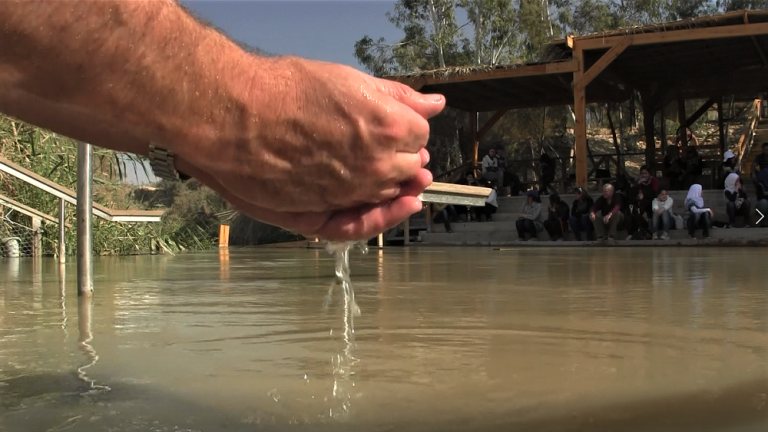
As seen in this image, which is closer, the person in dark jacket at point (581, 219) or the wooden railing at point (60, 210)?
the wooden railing at point (60, 210)

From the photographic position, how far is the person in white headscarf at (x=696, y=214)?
1093cm

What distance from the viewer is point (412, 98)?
122 cm

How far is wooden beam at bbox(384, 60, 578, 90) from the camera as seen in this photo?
1402 cm

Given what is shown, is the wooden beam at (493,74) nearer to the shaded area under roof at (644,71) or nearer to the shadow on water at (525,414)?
the shaded area under roof at (644,71)

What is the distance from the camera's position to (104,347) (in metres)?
1.98

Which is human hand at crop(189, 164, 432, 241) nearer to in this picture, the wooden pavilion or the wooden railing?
the wooden railing

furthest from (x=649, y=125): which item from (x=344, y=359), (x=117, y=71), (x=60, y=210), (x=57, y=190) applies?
(x=117, y=71)

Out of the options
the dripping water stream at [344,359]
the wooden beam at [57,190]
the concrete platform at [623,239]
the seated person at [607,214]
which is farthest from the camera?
the seated person at [607,214]

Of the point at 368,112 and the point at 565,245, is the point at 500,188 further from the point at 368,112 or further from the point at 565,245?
the point at 368,112

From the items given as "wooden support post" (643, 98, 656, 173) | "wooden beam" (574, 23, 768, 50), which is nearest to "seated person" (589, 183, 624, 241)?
"wooden beam" (574, 23, 768, 50)

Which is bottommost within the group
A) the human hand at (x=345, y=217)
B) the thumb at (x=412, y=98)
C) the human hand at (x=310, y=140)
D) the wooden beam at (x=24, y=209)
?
the human hand at (x=345, y=217)

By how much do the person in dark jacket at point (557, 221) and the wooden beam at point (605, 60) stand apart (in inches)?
106

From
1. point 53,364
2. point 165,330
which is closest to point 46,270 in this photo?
point 165,330

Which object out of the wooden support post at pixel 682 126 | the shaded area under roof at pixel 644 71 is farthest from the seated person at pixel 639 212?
the wooden support post at pixel 682 126
